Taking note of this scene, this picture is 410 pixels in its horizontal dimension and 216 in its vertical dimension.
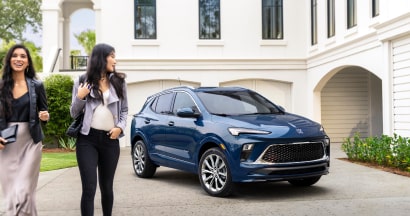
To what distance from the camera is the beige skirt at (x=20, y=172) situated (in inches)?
178

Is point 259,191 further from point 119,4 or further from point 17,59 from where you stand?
point 119,4

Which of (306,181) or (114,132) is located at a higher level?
(114,132)

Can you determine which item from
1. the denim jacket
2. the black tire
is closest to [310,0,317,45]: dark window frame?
the black tire

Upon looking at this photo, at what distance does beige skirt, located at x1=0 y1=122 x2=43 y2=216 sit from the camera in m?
4.53

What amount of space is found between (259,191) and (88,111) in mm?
4031

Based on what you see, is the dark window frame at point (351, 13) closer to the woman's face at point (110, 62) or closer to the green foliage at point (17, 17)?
the woman's face at point (110, 62)

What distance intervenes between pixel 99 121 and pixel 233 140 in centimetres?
277

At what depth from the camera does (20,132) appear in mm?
4641

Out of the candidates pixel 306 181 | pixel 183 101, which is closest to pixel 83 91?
pixel 183 101

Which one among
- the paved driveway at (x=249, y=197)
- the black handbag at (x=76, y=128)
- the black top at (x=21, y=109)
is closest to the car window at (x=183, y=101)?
the paved driveway at (x=249, y=197)

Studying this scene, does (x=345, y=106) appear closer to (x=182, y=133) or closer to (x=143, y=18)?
(x=143, y=18)

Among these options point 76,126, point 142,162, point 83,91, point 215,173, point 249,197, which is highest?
point 83,91

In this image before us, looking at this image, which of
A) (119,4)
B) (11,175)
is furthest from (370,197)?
(119,4)

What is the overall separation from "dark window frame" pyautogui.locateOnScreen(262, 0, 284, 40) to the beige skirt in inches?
605
